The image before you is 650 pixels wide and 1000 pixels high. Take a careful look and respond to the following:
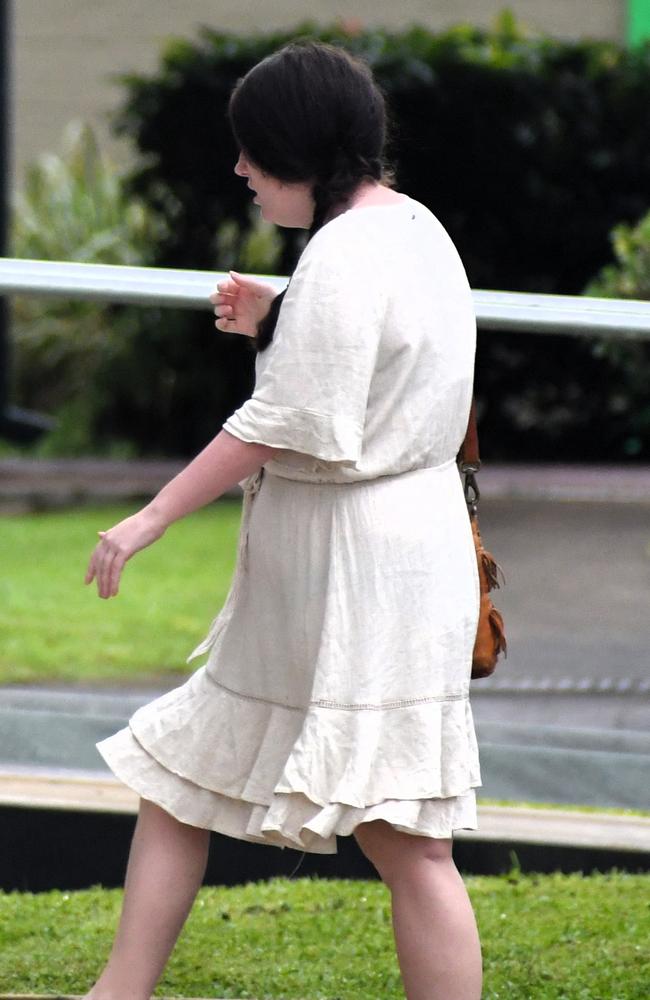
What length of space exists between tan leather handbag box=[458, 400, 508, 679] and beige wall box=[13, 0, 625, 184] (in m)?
10.8

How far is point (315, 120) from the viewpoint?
224 cm

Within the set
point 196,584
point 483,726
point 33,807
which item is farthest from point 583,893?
point 196,584

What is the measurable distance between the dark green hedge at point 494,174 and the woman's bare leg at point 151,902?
22.4 ft

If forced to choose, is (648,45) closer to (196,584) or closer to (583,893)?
(196,584)

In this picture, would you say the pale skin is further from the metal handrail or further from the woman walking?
the metal handrail

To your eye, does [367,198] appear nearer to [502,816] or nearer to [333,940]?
[333,940]

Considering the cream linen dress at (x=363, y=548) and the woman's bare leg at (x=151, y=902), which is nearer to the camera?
the cream linen dress at (x=363, y=548)

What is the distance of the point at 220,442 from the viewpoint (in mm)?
2230

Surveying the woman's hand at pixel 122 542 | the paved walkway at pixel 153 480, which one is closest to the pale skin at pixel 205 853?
the woman's hand at pixel 122 542

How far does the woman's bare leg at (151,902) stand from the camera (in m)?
2.47

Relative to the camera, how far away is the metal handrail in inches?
115

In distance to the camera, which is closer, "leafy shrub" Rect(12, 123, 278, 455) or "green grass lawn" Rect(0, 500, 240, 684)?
"green grass lawn" Rect(0, 500, 240, 684)

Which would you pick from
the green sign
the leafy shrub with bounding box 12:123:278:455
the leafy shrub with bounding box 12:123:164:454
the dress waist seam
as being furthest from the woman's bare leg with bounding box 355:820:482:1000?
the green sign

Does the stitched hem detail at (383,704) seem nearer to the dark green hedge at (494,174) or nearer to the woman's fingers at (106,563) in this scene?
the woman's fingers at (106,563)
